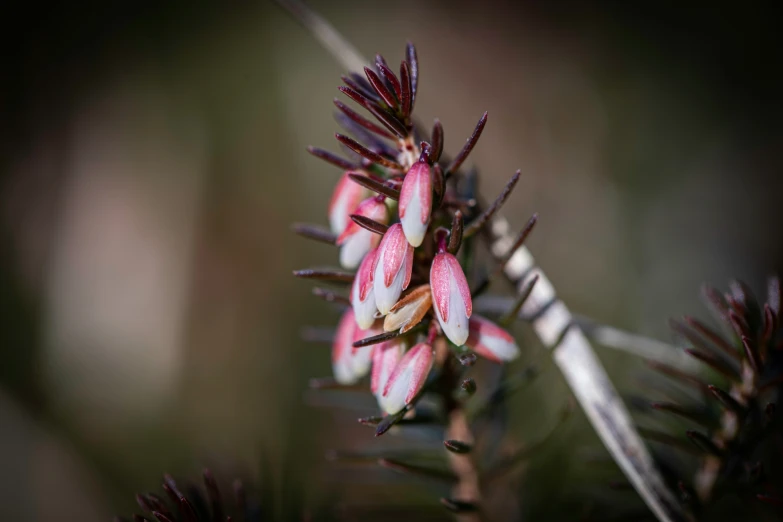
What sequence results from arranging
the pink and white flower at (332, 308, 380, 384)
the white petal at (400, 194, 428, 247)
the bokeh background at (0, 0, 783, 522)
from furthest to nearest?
the bokeh background at (0, 0, 783, 522), the pink and white flower at (332, 308, 380, 384), the white petal at (400, 194, 428, 247)

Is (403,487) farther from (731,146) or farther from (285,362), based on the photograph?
(731,146)

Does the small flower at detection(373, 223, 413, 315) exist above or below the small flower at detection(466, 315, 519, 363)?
above

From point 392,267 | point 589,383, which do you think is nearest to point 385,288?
point 392,267

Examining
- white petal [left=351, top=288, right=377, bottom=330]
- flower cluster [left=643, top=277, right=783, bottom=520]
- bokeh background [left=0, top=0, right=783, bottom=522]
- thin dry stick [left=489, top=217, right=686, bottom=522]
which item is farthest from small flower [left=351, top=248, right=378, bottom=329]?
bokeh background [left=0, top=0, right=783, bottom=522]

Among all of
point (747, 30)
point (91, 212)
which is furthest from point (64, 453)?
point (747, 30)

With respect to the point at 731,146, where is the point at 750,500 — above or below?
below

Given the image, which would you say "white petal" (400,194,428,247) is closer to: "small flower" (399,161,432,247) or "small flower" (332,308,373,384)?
"small flower" (399,161,432,247)

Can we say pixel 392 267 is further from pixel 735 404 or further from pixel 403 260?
pixel 735 404
